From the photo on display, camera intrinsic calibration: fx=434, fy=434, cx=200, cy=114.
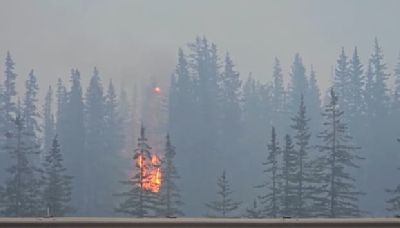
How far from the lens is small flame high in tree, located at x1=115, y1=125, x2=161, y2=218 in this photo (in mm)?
2584

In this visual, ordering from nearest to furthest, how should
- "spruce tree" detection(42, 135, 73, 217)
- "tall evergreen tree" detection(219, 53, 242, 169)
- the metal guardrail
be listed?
1. the metal guardrail
2. "spruce tree" detection(42, 135, 73, 217)
3. "tall evergreen tree" detection(219, 53, 242, 169)

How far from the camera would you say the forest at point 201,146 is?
2553 mm

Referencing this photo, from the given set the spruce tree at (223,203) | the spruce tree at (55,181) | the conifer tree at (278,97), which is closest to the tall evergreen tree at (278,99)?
the conifer tree at (278,97)

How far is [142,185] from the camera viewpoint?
8.59 ft

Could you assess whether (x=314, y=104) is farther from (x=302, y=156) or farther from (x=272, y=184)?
(x=272, y=184)

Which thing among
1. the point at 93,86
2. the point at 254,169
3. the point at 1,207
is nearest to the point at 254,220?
the point at 254,169

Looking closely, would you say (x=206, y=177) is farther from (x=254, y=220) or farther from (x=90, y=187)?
(x=254, y=220)

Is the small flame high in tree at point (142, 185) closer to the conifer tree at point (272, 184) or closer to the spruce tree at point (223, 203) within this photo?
the spruce tree at point (223, 203)

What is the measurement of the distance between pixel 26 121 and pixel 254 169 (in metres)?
1.40

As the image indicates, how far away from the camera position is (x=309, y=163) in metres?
2.60

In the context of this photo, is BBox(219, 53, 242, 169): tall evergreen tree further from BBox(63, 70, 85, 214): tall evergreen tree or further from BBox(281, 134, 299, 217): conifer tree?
BBox(63, 70, 85, 214): tall evergreen tree

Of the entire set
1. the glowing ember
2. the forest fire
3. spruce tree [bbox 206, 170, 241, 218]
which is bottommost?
spruce tree [bbox 206, 170, 241, 218]

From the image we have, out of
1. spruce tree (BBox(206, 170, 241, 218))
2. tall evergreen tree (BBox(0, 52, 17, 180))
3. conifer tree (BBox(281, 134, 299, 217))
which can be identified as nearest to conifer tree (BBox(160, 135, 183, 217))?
spruce tree (BBox(206, 170, 241, 218))

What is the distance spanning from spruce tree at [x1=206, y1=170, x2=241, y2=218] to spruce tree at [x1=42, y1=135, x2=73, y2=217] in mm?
836
